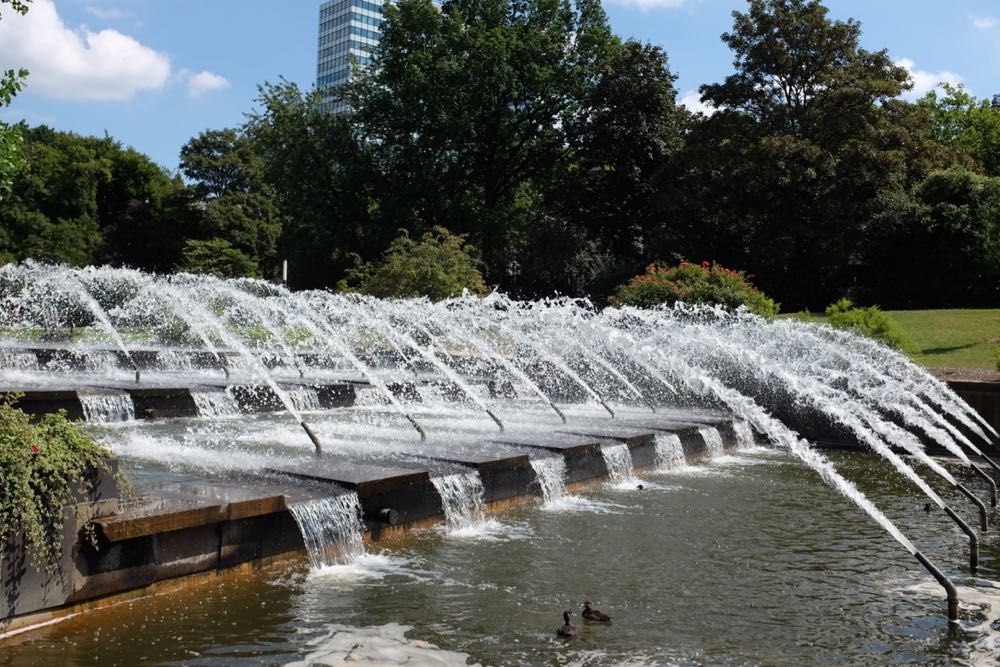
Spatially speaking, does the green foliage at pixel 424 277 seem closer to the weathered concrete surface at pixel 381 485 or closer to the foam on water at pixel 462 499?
the foam on water at pixel 462 499

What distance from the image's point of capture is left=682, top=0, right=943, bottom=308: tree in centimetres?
3403

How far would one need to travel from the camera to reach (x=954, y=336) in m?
25.7

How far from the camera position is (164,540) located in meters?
5.89

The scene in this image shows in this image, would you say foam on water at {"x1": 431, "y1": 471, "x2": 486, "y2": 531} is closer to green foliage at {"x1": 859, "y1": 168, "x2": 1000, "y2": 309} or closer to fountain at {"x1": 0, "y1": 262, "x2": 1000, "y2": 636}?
fountain at {"x1": 0, "y1": 262, "x2": 1000, "y2": 636}

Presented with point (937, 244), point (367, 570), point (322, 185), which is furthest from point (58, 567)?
point (322, 185)

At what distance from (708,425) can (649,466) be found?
2407 millimetres

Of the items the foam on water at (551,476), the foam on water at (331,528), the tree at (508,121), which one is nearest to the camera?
the foam on water at (331,528)

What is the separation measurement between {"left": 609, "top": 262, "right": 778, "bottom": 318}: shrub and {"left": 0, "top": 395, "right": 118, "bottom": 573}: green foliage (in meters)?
19.9

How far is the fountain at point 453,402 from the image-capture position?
8.08 meters

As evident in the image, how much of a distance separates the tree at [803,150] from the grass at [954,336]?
A: 20.4 feet

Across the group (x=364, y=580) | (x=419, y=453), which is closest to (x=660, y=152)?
(x=419, y=453)

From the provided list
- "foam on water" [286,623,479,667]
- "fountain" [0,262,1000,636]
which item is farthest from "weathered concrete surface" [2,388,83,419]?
"foam on water" [286,623,479,667]

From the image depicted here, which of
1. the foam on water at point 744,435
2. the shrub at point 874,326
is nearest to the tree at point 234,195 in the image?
the shrub at point 874,326

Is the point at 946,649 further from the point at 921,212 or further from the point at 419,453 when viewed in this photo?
the point at 921,212
